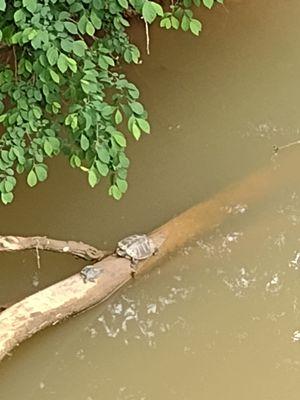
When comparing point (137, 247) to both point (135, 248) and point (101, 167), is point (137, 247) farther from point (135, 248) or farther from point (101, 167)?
point (101, 167)

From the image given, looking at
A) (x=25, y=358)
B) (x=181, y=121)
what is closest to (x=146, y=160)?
(x=181, y=121)

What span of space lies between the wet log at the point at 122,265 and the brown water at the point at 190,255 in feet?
0.13

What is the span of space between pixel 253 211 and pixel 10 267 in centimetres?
91

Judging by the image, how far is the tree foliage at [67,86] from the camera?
2254 millimetres

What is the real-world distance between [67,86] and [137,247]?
0.64m

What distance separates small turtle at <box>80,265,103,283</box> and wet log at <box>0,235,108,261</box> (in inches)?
3.7

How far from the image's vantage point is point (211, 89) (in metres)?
3.58

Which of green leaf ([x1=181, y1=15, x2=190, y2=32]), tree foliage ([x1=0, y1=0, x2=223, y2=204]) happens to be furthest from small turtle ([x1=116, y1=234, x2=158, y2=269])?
green leaf ([x1=181, y1=15, x2=190, y2=32])

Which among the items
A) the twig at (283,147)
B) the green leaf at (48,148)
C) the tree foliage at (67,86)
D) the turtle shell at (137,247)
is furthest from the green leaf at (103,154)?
the twig at (283,147)

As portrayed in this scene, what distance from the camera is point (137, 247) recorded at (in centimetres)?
282

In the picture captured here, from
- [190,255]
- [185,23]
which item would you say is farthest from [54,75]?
[190,255]

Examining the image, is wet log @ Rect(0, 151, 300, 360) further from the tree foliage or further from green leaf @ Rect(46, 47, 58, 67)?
green leaf @ Rect(46, 47, 58, 67)

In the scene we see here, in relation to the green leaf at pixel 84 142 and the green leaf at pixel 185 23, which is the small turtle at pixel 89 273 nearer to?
the green leaf at pixel 84 142

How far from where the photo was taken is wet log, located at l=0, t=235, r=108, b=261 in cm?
277
